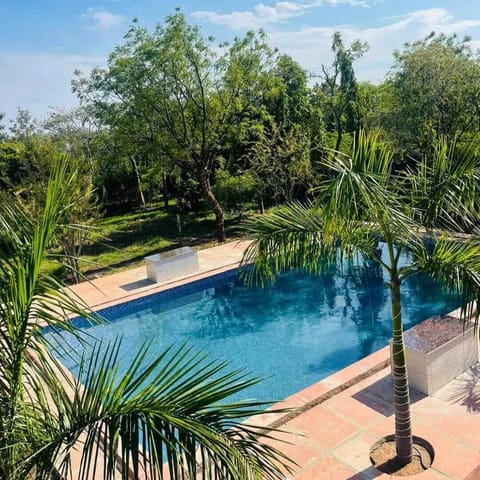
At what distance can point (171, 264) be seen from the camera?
13.5m

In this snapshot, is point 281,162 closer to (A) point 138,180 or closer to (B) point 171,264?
(B) point 171,264

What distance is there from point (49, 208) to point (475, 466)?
507 centimetres

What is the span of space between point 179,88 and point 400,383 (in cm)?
1289

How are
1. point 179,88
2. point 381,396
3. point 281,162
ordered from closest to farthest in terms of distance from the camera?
point 381,396, point 179,88, point 281,162

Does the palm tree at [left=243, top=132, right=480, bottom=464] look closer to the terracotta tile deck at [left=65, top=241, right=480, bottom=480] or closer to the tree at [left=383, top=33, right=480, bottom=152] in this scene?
the terracotta tile deck at [left=65, top=241, right=480, bottom=480]

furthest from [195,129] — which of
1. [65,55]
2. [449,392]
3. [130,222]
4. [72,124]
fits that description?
[72,124]

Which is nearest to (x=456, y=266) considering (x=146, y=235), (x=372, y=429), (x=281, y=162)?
(x=372, y=429)

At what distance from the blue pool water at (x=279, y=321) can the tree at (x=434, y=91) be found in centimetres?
639

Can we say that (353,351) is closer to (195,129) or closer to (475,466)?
(475,466)

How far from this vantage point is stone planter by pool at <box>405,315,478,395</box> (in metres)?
6.38

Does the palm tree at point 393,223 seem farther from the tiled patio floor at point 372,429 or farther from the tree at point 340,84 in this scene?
the tree at point 340,84

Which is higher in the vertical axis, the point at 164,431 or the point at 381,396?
the point at 164,431

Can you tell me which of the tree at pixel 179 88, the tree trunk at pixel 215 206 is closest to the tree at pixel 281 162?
the tree at pixel 179 88

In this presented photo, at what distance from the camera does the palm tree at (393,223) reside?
395 cm
